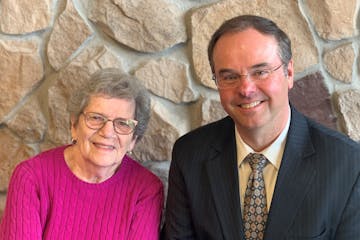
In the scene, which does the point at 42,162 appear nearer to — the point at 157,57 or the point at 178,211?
the point at 178,211

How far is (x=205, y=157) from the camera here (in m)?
1.63

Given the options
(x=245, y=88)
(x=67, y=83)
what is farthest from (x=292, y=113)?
(x=67, y=83)

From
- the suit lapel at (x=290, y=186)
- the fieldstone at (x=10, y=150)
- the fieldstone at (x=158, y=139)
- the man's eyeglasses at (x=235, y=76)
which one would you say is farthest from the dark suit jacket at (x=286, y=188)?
the fieldstone at (x=10, y=150)

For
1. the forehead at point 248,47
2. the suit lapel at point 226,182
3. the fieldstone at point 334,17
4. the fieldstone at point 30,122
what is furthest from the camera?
the fieldstone at point 30,122

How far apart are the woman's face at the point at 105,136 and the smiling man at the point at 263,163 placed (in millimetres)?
224

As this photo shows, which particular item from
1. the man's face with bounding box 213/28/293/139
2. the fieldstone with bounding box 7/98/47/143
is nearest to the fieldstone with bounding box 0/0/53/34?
the fieldstone with bounding box 7/98/47/143

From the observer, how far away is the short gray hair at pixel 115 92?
1661 mm

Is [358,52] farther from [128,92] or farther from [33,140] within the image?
[33,140]

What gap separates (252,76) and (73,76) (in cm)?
85

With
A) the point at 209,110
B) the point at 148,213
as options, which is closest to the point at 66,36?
the point at 209,110

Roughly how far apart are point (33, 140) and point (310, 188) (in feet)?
3.93

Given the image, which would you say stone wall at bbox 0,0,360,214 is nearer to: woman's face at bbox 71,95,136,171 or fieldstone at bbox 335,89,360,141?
fieldstone at bbox 335,89,360,141

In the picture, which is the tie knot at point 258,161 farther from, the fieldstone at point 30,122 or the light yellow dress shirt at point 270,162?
the fieldstone at point 30,122

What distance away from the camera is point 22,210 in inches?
64.5
